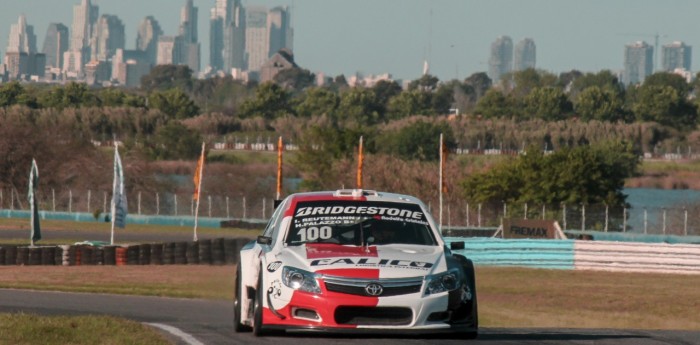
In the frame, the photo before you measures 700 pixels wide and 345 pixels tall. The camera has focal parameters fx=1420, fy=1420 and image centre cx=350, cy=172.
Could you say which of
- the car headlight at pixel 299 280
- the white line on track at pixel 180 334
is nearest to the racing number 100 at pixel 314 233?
the car headlight at pixel 299 280

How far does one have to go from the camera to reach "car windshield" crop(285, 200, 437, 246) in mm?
13461

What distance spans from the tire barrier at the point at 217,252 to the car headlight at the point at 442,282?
2448cm

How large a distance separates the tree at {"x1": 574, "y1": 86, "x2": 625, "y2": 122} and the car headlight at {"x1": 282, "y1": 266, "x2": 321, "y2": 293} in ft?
588

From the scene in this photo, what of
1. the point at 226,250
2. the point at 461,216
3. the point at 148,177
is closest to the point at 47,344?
the point at 226,250

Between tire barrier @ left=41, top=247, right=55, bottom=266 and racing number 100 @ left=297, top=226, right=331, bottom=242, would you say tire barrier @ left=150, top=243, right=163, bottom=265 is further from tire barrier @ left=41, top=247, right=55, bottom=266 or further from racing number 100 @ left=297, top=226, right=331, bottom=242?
racing number 100 @ left=297, top=226, right=331, bottom=242

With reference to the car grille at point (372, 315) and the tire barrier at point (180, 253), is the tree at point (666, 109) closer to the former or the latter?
the tire barrier at point (180, 253)

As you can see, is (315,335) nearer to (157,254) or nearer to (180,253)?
(180,253)

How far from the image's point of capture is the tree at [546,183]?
7200cm

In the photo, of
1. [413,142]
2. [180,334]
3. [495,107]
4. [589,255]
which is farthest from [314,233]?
[495,107]

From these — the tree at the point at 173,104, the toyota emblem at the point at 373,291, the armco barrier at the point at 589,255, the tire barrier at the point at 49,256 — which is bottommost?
the tire barrier at the point at 49,256

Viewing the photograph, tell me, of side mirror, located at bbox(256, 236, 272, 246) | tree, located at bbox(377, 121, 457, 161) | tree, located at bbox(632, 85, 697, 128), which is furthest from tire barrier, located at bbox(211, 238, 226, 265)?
tree, located at bbox(632, 85, 697, 128)

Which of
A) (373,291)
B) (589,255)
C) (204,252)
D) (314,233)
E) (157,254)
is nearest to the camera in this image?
(373,291)

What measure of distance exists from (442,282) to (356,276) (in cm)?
77

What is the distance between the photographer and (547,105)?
192125 millimetres
